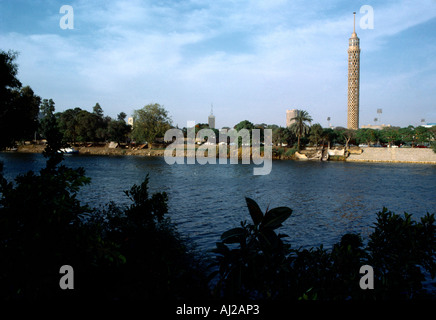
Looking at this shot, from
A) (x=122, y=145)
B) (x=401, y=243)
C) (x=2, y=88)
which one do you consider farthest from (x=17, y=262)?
(x=122, y=145)

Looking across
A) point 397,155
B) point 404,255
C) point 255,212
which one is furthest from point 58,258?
point 397,155

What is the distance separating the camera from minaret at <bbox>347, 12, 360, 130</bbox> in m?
173

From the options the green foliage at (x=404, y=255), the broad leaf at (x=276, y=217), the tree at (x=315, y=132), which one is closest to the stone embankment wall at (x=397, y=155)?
the tree at (x=315, y=132)

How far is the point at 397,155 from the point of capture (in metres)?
78.6

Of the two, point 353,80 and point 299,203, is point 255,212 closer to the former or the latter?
point 299,203

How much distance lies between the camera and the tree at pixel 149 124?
10025cm

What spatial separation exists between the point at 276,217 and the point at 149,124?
100 m

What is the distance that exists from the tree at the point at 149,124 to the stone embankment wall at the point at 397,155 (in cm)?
5552

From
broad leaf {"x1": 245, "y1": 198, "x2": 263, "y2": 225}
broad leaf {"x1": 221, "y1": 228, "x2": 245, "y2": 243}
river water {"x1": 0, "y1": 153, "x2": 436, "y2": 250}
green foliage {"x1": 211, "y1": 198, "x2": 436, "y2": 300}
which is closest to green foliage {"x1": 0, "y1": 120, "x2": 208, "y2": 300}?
green foliage {"x1": 211, "y1": 198, "x2": 436, "y2": 300}

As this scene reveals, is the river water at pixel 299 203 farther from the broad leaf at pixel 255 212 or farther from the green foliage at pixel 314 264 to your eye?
the broad leaf at pixel 255 212

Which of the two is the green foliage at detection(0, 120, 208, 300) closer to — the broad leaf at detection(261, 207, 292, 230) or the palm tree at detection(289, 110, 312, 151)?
the broad leaf at detection(261, 207, 292, 230)

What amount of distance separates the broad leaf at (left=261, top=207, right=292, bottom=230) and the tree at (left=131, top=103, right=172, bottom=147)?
9755cm
